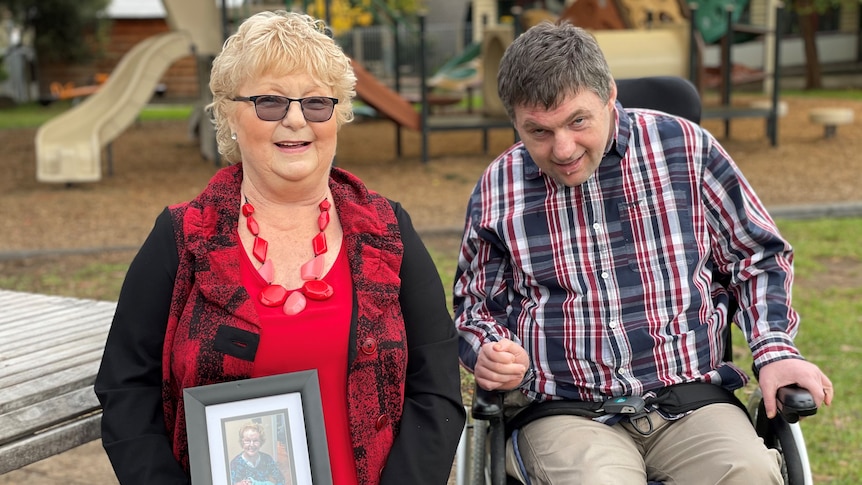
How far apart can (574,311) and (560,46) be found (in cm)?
74

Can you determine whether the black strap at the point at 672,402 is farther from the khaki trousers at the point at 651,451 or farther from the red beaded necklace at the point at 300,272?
the red beaded necklace at the point at 300,272

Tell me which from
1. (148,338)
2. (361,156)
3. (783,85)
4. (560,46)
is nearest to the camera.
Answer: (148,338)

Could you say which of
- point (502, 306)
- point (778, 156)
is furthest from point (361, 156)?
point (502, 306)

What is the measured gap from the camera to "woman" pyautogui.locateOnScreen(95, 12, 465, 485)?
7.34 ft

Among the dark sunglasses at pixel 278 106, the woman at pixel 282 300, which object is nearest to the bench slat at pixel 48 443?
the woman at pixel 282 300

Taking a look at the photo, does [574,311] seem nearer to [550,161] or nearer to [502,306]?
[502,306]

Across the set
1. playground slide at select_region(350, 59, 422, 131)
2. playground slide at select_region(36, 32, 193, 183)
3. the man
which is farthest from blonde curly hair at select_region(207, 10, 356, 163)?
playground slide at select_region(36, 32, 193, 183)

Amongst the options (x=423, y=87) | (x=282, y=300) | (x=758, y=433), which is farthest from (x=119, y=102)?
(x=758, y=433)

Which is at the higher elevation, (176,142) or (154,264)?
(154,264)

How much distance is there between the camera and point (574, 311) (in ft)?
9.01

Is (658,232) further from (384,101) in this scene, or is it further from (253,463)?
(384,101)

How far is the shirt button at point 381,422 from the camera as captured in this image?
2.32 m

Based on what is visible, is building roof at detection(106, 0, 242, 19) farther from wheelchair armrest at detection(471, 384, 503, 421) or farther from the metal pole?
wheelchair armrest at detection(471, 384, 503, 421)

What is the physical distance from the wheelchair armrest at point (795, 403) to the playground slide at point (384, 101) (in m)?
9.18
